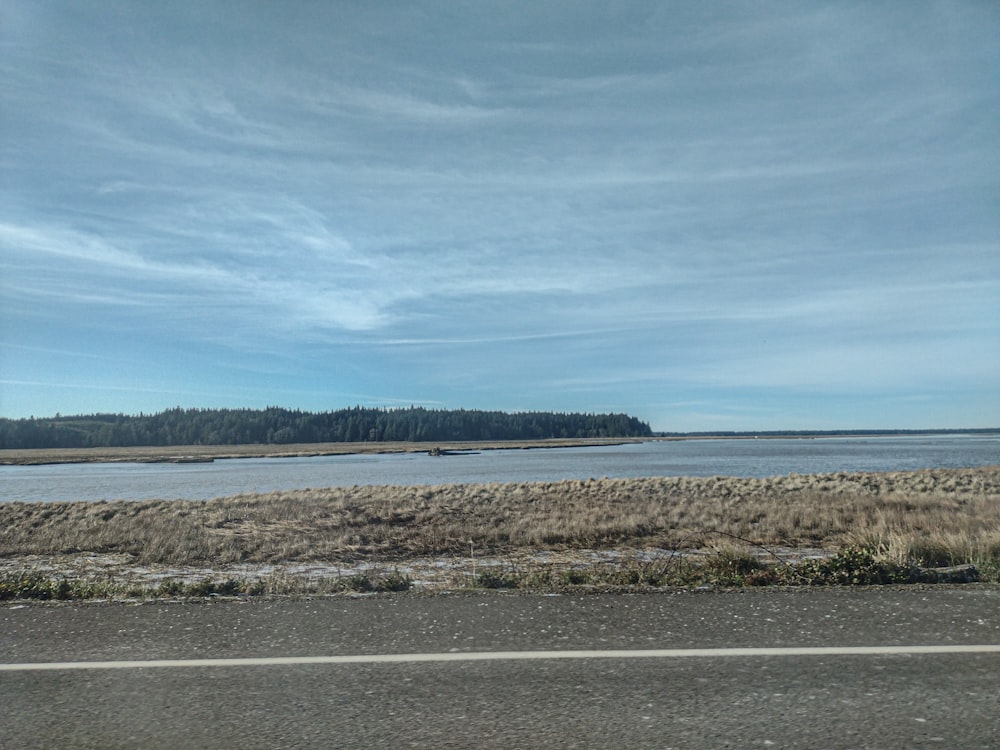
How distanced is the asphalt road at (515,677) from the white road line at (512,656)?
0.05 meters

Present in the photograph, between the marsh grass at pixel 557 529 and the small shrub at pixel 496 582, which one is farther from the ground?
the small shrub at pixel 496 582

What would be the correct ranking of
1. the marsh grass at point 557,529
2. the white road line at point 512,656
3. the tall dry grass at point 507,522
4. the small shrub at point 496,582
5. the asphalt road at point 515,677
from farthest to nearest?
the tall dry grass at point 507,522, the marsh grass at point 557,529, the small shrub at point 496,582, the white road line at point 512,656, the asphalt road at point 515,677

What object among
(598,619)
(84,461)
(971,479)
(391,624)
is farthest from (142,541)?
(84,461)

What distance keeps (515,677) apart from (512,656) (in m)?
0.50

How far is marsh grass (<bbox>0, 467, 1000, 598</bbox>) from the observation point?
981cm

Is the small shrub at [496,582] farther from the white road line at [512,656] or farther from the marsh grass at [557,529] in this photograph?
the white road line at [512,656]

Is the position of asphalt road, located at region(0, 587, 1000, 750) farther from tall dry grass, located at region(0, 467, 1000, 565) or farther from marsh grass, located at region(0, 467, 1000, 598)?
tall dry grass, located at region(0, 467, 1000, 565)

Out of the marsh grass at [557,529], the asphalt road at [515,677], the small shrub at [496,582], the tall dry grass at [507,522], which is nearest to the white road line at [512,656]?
the asphalt road at [515,677]

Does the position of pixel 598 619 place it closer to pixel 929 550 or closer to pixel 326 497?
pixel 929 550

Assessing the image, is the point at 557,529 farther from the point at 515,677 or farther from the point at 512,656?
the point at 515,677

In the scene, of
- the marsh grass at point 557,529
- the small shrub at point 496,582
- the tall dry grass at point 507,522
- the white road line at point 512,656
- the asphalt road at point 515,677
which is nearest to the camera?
the asphalt road at point 515,677

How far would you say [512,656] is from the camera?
575 centimetres

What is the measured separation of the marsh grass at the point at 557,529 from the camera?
9812 mm

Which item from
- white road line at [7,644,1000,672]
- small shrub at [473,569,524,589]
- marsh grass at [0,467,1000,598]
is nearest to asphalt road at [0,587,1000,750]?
white road line at [7,644,1000,672]
